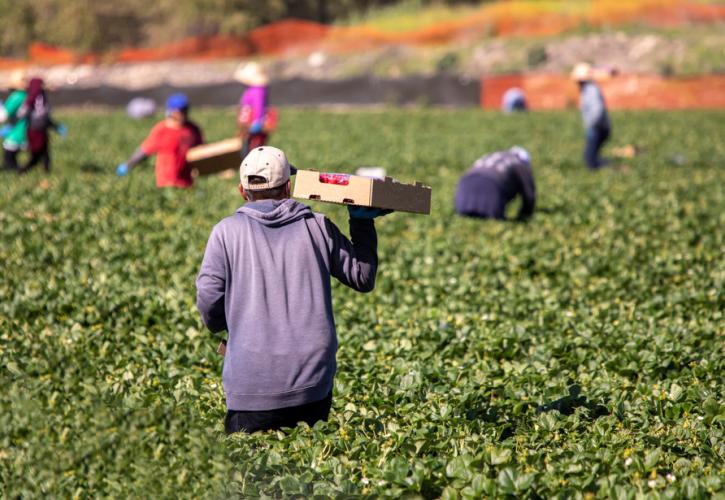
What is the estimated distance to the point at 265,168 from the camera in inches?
176

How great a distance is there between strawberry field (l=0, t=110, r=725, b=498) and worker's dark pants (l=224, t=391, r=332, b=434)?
0.28 feet

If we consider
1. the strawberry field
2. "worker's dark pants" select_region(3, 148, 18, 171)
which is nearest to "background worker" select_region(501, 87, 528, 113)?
the strawberry field

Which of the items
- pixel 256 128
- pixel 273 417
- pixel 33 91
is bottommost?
pixel 273 417

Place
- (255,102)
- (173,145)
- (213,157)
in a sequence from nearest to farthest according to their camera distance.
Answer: (173,145)
(213,157)
(255,102)

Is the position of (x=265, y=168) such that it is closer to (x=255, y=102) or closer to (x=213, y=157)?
(x=213, y=157)

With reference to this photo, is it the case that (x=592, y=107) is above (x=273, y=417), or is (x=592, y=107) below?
above

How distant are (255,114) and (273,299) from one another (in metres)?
12.4

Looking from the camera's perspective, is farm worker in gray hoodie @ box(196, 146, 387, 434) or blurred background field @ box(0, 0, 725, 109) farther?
blurred background field @ box(0, 0, 725, 109)

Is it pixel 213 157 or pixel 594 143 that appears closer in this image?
pixel 213 157

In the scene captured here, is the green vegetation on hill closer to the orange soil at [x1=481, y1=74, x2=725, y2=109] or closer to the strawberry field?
the orange soil at [x1=481, y1=74, x2=725, y2=109]

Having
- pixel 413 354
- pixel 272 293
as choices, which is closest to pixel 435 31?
pixel 413 354

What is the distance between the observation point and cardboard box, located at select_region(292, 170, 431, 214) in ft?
14.7

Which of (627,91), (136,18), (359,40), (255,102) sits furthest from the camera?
(136,18)

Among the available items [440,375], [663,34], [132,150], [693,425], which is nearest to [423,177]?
[132,150]
